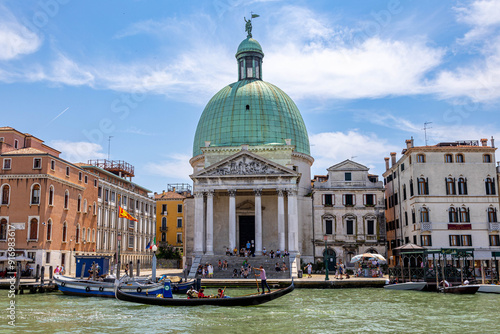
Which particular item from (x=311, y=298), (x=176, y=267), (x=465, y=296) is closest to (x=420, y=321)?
(x=311, y=298)

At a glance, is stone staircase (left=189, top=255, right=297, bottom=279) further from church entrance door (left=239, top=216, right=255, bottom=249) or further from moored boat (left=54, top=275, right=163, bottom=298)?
moored boat (left=54, top=275, right=163, bottom=298)

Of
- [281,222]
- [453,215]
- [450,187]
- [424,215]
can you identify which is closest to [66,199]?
[281,222]

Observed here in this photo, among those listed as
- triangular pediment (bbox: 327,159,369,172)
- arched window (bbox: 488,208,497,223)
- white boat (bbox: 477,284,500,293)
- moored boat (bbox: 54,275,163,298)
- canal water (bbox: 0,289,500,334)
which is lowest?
canal water (bbox: 0,289,500,334)

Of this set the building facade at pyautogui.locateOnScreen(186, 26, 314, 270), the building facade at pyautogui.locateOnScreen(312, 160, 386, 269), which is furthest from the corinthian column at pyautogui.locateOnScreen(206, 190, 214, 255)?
the building facade at pyautogui.locateOnScreen(312, 160, 386, 269)

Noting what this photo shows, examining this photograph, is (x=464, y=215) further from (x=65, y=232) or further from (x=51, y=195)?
(x=51, y=195)

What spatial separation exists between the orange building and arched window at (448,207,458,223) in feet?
113

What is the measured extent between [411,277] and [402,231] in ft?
49.8

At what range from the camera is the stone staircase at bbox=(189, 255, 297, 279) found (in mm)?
40656

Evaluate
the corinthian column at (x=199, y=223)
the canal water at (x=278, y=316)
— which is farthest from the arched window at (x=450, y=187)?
the corinthian column at (x=199, y=223)

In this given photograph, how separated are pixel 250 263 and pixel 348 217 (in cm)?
1432

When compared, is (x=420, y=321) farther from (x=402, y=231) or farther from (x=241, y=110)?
(x=241, y=110)

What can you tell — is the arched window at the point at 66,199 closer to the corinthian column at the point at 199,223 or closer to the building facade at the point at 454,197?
the corinthian column at the point at 199,223

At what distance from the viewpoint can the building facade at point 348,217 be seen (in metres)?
52.2

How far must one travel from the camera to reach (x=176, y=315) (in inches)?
904
